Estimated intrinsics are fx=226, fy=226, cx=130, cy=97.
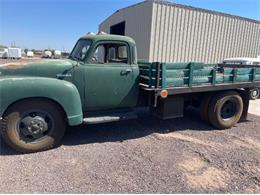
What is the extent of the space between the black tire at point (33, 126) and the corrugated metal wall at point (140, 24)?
25.8 feet

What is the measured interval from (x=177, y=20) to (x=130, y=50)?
7804 mm

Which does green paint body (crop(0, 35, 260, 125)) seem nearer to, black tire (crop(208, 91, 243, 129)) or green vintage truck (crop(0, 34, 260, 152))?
green vintage truck (crop(0, 34, 260, 152))

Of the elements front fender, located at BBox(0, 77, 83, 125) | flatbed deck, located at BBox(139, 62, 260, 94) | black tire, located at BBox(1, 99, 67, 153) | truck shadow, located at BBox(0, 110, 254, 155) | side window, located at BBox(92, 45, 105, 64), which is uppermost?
side window, located at BBox(92, 45, 105, 64)

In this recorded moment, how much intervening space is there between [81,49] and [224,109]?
12.3 feet

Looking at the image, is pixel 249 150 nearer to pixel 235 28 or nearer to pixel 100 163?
pixel 100 163

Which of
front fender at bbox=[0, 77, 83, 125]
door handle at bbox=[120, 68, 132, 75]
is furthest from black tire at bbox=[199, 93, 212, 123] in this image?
front fender at bbox=[0, 77, 83, 125]

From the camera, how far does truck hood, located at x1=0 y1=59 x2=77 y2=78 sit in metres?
4.06

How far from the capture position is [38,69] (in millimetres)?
4133

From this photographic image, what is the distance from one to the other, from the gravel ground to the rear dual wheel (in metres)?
0.32

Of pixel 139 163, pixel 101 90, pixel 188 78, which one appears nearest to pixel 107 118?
pixel 101 90

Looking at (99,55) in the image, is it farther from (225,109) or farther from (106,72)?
(225,109)

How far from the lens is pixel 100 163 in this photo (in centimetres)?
366

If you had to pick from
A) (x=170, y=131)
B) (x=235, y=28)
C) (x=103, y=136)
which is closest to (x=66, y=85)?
(x=103, y=136)

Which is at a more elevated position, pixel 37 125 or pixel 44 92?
pixel 44 92
